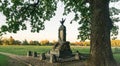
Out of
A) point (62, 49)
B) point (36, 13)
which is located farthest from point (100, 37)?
point (62, 49)

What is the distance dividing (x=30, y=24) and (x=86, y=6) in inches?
241

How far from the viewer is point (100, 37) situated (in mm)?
16250

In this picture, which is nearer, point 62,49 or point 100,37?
point 100,37

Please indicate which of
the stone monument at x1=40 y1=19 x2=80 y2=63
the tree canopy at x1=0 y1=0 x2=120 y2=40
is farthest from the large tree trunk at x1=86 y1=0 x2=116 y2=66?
the stone monument at x1=40 y1=19 x2=80 y2=63

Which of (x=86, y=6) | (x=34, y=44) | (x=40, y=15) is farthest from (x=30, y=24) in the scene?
(x=34, y=44)

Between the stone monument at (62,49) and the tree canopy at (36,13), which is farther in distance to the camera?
the stone monument at (62,49)

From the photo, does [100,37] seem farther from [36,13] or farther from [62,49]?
[62,49]

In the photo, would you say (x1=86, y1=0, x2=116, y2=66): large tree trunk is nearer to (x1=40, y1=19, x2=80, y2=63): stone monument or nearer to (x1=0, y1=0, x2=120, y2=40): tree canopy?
(x1=0, y1=0, x2=120, y2=40): tree canopy

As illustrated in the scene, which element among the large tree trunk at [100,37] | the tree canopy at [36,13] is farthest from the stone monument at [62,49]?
the large tree trunk at [100,37]

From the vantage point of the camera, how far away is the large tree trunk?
16219 millimetres

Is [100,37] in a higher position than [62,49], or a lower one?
higher

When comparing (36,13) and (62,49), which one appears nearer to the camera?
(36,13)

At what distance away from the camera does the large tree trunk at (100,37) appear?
1622cm

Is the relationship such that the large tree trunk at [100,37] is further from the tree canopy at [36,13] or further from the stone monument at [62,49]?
the stone monument at [62,49]
